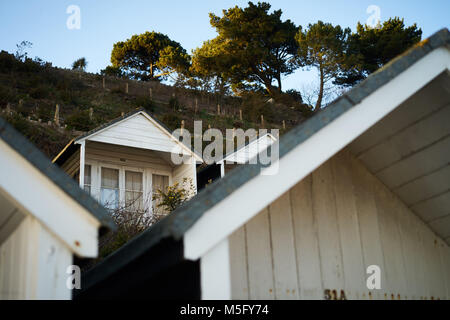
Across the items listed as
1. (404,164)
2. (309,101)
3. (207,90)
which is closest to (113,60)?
(207,90)

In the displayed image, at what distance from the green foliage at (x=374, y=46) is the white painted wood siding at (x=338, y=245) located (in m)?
38.8

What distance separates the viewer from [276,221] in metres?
3.79

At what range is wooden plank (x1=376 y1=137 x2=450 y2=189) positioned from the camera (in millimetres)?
3965

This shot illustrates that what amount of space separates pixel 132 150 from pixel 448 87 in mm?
13711

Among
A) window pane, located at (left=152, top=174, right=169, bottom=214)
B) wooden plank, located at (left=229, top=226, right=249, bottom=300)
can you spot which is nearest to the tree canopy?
window pane, located at (left=152, top=174, right=169, bottom=214)

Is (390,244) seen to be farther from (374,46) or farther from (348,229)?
(374,46)

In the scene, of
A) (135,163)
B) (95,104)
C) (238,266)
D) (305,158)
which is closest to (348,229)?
(238,266)

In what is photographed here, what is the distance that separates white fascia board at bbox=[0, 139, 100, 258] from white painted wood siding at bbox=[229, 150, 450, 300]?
1124 millimetres

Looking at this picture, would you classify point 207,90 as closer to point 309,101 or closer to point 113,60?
point 309,101

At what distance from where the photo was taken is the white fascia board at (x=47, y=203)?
2.70 metres

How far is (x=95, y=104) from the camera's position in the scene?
35.4m

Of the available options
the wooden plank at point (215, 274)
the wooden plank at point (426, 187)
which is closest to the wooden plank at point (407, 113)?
the wooden plank at point (426, 187)

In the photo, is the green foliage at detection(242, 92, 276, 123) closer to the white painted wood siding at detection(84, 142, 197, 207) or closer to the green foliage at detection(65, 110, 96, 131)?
the green foliage at detection(65, 110, 96, 131)
